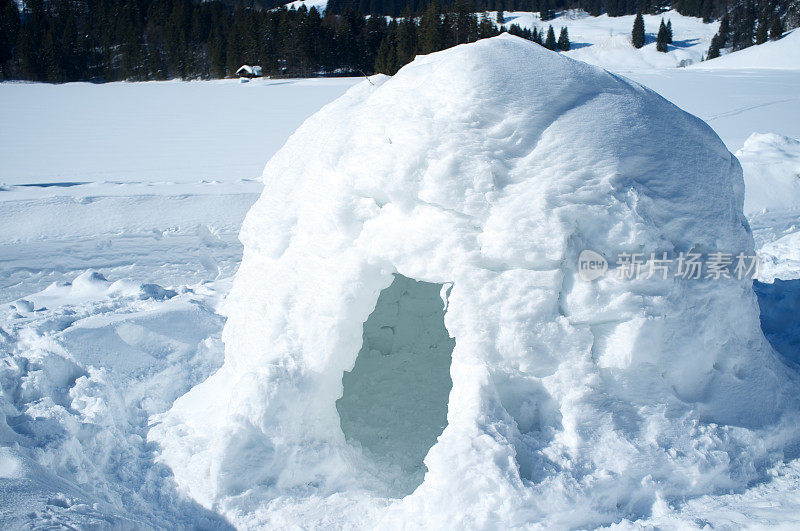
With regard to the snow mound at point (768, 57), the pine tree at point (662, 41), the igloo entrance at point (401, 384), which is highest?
the pine tree at point (662, 41)

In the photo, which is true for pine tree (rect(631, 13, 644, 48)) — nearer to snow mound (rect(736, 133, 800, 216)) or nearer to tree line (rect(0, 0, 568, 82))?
tree line (rect(0, 0, 568, 82))

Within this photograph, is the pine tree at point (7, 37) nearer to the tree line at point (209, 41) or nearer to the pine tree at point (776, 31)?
the tree line at point (209, 41)

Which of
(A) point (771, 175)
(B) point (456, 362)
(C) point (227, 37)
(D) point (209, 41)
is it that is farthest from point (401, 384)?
(D) point (209, 41)

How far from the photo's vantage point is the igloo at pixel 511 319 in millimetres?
2480

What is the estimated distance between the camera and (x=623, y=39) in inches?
1532

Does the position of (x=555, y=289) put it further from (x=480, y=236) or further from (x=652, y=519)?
(x=652, y=519)

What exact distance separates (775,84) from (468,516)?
2182 centimetres

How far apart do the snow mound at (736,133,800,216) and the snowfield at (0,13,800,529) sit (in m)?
4.30

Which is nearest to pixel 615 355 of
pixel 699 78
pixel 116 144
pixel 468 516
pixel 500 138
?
pixel 468 516

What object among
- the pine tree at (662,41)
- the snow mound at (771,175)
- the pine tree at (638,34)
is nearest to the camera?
the snow mound at (771,175)

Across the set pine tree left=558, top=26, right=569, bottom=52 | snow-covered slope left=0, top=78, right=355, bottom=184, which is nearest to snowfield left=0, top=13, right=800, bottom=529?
snow-covered slope left=0, top=78, right=355, bottom=184

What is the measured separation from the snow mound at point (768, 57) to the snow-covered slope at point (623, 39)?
9.63 feet

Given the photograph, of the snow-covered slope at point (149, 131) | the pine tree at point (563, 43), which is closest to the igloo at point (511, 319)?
the snow-covered slope at point (149, 131)

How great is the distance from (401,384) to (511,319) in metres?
1.45
